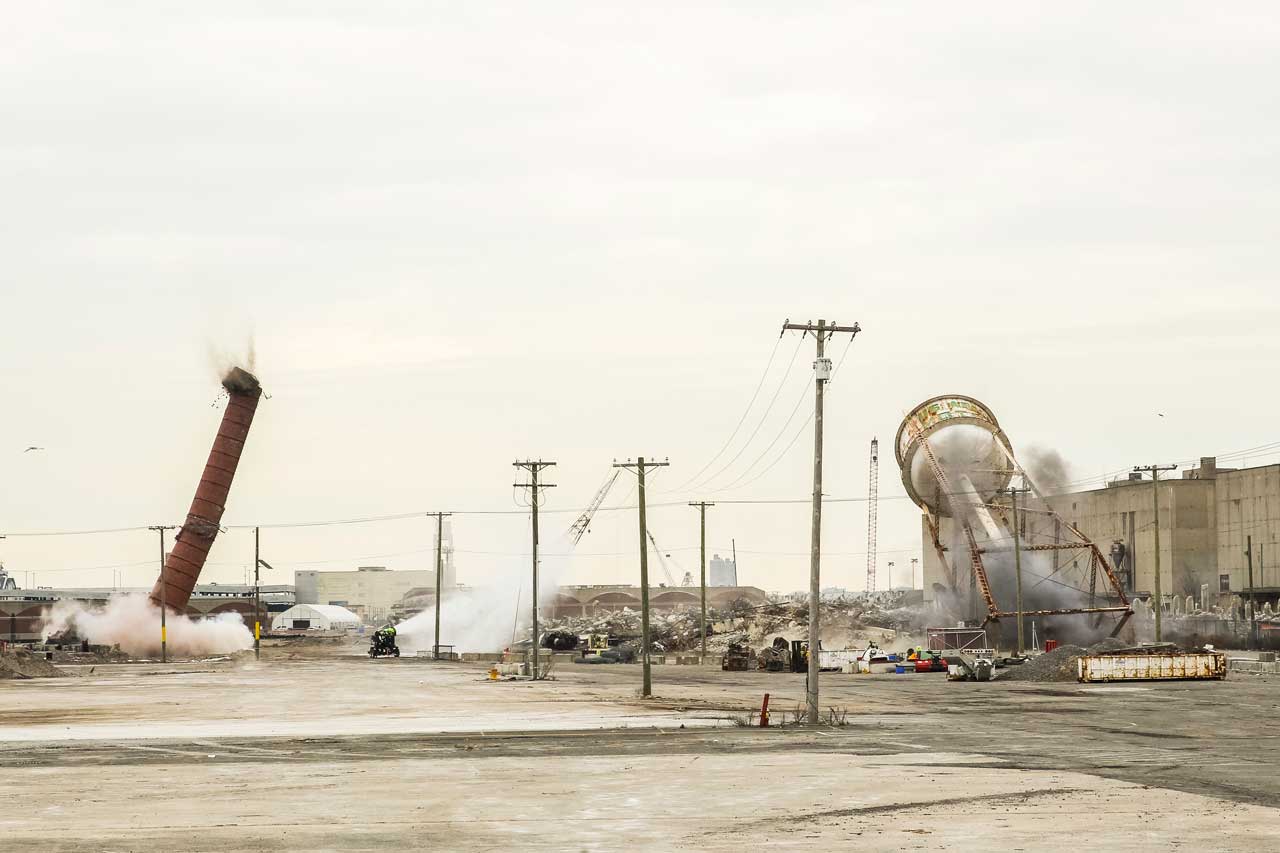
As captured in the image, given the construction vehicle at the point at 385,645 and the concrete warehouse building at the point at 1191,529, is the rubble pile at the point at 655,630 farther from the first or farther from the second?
the concrete warehouse building at the point at 1191,529

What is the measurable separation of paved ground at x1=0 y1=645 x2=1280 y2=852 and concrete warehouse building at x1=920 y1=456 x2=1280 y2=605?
5832cm

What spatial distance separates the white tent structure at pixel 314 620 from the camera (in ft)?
583

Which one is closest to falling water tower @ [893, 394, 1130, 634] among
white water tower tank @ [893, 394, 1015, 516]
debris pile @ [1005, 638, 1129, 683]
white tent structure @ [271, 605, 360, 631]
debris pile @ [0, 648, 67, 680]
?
white water tower tank @ [893, 394, 1015, 516]

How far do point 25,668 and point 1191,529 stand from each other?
81.5 metres

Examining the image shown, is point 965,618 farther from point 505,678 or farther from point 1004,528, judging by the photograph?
point 505,678

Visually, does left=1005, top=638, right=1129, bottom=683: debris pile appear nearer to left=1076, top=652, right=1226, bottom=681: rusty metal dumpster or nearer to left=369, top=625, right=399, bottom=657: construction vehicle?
left=1076, top=652, right=1226, bottom=681: rusty metal dumpster

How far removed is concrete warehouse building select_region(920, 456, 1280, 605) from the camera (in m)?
106

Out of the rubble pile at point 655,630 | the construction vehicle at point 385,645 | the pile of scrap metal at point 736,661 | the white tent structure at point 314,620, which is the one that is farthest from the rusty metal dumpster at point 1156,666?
the white tent structure at point 314,620

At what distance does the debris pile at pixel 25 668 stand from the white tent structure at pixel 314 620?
90563 mm

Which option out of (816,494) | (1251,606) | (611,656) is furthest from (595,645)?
(816,494)

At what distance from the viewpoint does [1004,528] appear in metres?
106

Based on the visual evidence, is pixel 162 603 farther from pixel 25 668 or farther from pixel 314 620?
pixel 314 620

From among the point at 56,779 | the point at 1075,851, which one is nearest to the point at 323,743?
the point at 56,779

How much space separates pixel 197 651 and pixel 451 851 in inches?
3560
